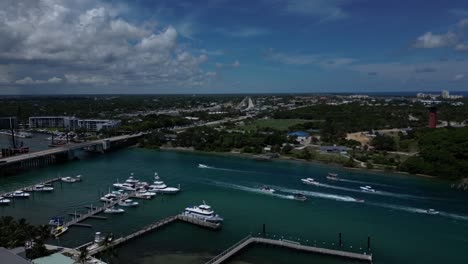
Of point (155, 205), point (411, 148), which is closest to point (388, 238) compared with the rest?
point (155, 205)

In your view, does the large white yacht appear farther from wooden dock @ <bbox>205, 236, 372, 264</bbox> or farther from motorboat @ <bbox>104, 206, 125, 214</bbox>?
wooden dock @ <bbox>205, 236, 372, 264</bbox>

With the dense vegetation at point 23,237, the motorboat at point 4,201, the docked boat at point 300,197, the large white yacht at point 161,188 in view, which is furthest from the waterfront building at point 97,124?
the dense vegetation at point 23,237

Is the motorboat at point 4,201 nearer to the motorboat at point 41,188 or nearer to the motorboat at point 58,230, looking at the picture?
the motorboat at point 41,188

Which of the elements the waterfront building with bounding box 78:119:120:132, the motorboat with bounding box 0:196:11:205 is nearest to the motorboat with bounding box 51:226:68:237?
the motorboat with bounding box 0:196:11:205

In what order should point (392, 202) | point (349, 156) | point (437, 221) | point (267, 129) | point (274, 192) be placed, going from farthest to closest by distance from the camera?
point (267, 129), point (349, 156), point (274, 192), point (392, 202), point (437, 221)

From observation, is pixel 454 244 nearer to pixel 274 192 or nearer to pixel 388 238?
pixel 388 238
